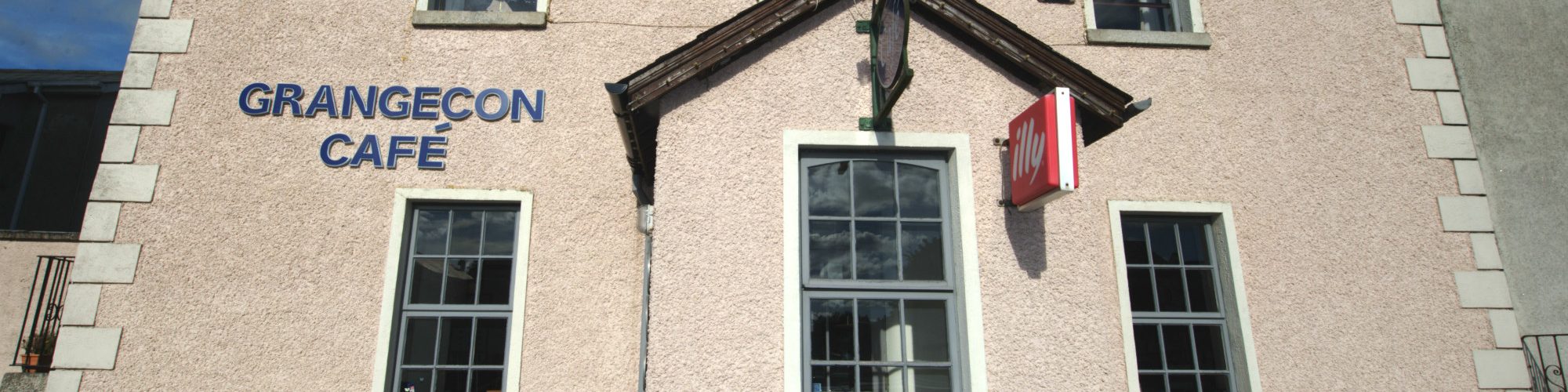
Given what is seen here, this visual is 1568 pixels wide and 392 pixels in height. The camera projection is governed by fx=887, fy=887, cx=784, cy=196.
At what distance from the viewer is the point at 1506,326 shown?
20.0ft

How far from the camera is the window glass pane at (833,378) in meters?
4.59

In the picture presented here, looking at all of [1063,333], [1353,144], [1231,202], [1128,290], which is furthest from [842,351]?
[1353,144]

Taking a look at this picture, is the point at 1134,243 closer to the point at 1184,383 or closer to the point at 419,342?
the point at 1184,383

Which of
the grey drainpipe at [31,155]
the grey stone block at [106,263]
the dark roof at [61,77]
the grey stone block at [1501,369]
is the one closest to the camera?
the grey stone block at [106,263]

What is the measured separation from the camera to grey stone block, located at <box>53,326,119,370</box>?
18.3 ft

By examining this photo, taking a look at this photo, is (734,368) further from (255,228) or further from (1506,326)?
(1506,326)

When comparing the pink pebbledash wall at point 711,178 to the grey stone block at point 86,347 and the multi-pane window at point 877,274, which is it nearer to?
the grey stone block at point 86,347

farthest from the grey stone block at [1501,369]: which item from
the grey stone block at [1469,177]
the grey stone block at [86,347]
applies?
the grey stone block at [86,347]

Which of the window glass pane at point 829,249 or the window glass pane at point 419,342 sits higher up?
the window glass pane at point 829,249

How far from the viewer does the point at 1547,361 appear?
6.09m

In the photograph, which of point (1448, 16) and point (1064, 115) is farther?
point (1448, 16)

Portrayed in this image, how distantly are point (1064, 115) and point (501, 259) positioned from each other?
376 centimetres

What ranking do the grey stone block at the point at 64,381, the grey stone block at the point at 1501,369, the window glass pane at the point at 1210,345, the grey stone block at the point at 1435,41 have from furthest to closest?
the grey stone block at the point at 1435,41 < the window glass pane at the point at 1210,345 < the grey stone block at the point at 1501,369 < the grey stone block at the point at 64,381

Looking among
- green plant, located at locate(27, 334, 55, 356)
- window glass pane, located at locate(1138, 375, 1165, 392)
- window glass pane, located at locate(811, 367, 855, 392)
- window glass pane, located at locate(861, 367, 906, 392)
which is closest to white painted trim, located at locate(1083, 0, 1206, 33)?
window glass pane, located at locate(1138, 375, 1165, 392)
